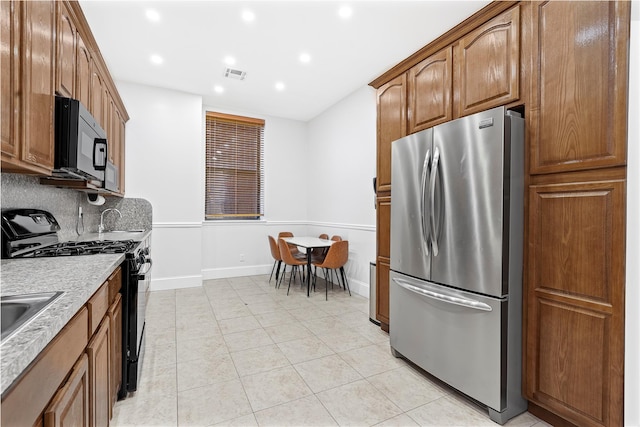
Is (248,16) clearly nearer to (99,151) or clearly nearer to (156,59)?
(156,59)

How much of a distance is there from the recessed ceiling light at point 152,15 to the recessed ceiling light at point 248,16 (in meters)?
0.75

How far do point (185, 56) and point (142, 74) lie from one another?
2.99ft

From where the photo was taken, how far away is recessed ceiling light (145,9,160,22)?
8.70 ft

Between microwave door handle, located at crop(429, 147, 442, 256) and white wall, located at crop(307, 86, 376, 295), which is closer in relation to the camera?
microwave door handle, located at crop(429, 147, 442, 256)

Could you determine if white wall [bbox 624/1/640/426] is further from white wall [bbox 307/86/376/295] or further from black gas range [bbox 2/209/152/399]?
white wall [bbox 307/86/376/295]

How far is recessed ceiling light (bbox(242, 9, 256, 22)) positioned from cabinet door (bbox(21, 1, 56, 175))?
1374 mm

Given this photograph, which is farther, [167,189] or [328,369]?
[167,189]

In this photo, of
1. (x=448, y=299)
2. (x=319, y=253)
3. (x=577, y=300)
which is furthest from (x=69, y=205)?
(x=577, y=300)

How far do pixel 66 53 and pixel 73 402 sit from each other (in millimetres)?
2083

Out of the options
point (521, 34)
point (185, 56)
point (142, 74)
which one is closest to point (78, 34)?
point (185, 56)

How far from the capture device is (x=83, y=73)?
2.32 metres

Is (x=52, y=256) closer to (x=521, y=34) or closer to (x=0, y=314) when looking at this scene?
(x=0, y=314)

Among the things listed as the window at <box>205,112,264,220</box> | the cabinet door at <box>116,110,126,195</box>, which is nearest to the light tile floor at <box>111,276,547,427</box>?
the cabinet door at <box>116,110,126,195</box>

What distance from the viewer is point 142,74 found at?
3.92m
